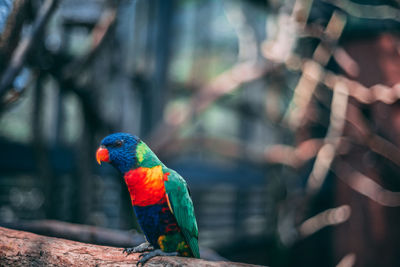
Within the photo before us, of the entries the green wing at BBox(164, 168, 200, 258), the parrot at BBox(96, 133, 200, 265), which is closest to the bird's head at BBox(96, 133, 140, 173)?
the parrot at BBox(96, 133, 200, 265)

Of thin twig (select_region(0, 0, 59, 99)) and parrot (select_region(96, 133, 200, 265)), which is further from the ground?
thin twig (select_region(0, 0, 59, 99))

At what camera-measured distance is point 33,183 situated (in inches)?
145

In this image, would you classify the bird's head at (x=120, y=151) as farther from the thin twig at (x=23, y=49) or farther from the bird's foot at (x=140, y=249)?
the thin twig at (x=23, y=49)

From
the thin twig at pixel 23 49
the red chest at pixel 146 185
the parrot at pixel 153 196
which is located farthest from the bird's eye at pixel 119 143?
the thin twig at pixel 23 49

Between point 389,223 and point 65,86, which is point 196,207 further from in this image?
point 65,86

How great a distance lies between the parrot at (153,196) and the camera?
1321mm

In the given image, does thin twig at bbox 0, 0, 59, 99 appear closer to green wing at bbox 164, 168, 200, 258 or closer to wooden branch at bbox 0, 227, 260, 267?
wooden branch at bbox 0, 227, 260, 267

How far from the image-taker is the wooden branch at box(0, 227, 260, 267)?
4.02 ft

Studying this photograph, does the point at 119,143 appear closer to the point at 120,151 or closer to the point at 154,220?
the point at 120,151

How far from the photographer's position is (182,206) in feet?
4.57

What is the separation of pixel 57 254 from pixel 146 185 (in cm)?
41

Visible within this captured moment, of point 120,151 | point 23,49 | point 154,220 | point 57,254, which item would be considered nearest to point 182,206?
point 154,220

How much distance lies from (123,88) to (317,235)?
3005mm

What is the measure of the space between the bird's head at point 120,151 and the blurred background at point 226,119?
0.74 m
